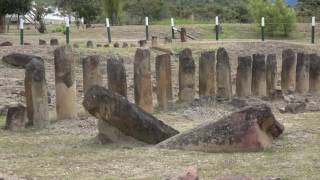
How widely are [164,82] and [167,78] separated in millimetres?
95

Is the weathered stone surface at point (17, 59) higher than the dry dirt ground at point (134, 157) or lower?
higher

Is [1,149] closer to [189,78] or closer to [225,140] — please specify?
[225,140]

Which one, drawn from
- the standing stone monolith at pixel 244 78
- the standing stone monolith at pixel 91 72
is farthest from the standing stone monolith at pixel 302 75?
the standing stone monolith at pixel 91 72

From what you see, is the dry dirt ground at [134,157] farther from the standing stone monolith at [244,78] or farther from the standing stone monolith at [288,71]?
the standing stone monolith at [288,71]

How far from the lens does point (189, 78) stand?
1333 cm

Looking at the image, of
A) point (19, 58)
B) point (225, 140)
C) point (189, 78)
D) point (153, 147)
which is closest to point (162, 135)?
point (153, 147)

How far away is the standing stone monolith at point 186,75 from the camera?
13312 mm

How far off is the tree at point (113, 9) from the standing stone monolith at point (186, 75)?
28.9 metres

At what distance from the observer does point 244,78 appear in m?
14.2

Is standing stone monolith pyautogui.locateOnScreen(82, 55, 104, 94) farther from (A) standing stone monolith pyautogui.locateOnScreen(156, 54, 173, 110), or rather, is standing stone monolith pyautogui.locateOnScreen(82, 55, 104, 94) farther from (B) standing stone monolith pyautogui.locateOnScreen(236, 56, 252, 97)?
(B) standing stone monolith pyautogui.locateOnScreen(236, 56, 252, 97)

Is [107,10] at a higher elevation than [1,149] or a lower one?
higher

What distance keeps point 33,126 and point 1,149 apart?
183 centimetres

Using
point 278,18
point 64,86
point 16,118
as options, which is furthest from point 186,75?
point 278,18

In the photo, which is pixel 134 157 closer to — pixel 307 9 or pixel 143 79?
pixel 143 79
